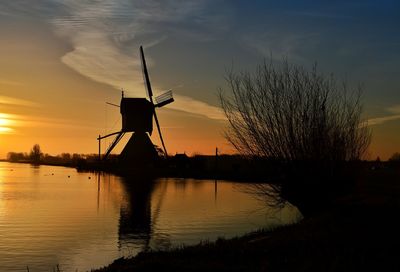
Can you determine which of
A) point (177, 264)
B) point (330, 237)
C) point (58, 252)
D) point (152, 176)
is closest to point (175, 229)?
point (58, 252)

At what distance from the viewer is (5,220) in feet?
109

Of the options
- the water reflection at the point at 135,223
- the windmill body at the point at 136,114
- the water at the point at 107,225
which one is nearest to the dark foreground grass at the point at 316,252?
the water at the point at 107,225

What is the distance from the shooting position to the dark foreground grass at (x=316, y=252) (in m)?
11.8

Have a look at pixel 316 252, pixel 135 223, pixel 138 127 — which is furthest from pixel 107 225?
pixel 138 127

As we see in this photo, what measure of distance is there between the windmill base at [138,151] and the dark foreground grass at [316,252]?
76.4 m

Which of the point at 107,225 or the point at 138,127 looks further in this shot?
the point at 138,127

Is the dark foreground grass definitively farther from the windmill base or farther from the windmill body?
the windmill base

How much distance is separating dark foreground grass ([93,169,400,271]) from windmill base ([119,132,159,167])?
76438 millimetres

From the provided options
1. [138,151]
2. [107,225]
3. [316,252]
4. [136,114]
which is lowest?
[107,225]

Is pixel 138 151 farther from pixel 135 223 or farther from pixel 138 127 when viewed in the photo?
pixel 135 223

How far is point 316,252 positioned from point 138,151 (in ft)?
271

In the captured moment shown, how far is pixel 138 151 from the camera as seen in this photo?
9462 cm

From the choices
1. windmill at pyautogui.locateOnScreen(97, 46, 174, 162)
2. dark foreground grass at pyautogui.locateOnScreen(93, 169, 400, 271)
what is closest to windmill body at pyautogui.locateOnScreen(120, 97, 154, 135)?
windmill at pyautogui.locateOnScreen(97, 46, 174, 162)

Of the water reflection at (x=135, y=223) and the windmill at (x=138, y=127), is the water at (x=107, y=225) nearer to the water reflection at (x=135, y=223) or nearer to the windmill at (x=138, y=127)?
the water reflection at (x=135, y=223)
